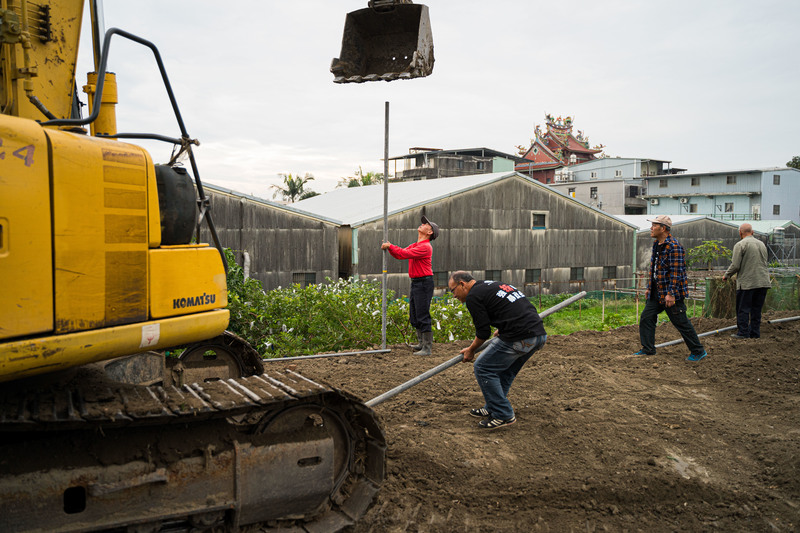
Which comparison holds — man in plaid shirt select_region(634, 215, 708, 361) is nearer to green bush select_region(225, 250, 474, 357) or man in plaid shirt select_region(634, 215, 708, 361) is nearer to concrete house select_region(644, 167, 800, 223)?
green bush select_region(225, 250, 474, 357)

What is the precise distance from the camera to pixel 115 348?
3680 millimetres

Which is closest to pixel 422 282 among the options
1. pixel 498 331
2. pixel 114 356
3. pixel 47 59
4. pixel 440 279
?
pixel 498 331

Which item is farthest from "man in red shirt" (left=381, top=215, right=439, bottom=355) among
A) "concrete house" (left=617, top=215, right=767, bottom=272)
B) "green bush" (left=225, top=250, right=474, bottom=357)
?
"concrete house" (left=617, top=215, right=767, bottom=272)

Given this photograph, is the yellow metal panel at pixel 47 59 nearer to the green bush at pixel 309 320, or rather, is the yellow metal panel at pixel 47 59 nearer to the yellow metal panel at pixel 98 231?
the yellow metal panel at pixel 98 231

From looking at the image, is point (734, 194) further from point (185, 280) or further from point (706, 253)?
point (185, 280)

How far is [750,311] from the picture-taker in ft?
35.8

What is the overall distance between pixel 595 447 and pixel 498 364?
3.86 ft

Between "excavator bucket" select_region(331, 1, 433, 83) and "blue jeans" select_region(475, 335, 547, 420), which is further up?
"excavator bucket" select_region(331, 1, 433, 83)

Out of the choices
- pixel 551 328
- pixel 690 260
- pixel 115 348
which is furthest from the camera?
pixel 690 260

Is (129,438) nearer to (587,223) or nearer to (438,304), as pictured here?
(438,304)

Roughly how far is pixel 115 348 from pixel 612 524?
367 centimetres

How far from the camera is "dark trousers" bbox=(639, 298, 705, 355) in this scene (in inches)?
347

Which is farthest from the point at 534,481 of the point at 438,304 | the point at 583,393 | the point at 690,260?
the point at 690,260

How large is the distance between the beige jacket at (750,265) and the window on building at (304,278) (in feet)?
45.9
